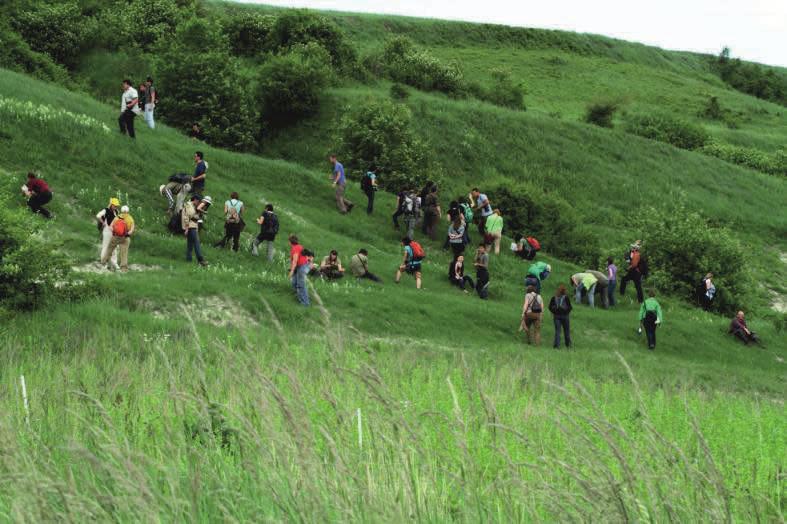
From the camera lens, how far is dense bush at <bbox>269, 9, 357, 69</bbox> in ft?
220

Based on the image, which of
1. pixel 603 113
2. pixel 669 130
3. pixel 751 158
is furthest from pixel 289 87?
pixel 751 158

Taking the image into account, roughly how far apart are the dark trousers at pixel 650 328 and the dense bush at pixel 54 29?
1795 inches

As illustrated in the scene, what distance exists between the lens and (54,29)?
57688 mm

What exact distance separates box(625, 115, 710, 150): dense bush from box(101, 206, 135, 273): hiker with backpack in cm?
6615

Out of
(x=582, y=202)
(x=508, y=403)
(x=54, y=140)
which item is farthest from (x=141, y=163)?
(x=582, y=202)

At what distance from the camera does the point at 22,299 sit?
1625 centimetres

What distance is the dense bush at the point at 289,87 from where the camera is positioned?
2234 inches

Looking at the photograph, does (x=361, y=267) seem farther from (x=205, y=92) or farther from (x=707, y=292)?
(x=205, y=92)

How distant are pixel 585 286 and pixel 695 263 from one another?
8531 millimetres

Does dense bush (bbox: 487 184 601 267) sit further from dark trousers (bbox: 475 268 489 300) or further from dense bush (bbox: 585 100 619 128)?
→ dense bush (bbox: 585 100 619 128)

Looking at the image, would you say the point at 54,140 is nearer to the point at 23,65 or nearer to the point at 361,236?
the point at 361,236

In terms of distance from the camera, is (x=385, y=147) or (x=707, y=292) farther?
(x=385, y=147)

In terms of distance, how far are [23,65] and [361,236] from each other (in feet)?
95.8

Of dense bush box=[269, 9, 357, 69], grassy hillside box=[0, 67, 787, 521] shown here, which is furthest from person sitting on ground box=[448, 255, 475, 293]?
dense bush box=[269, 9, 357, 69]
